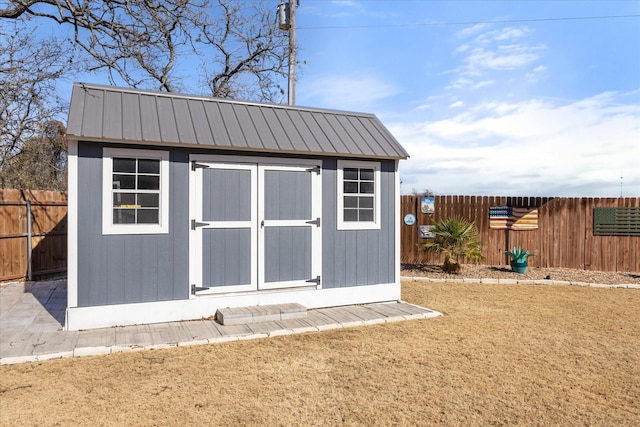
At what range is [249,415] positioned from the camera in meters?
3.05

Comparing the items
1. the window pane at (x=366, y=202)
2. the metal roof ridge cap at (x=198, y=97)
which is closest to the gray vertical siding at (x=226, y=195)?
the metal roof ridge cap at (x=198, y=97)

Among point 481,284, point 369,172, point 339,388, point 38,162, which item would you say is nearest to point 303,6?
point 369,172

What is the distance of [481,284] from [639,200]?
5310 millimetres

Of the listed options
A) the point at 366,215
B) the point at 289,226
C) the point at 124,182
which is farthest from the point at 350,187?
the point at 124,182

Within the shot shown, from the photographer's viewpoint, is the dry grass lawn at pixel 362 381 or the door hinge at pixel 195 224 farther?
the door hinge at pixel 195 224

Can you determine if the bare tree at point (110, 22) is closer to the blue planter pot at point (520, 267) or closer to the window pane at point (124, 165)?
the window pane at point (124, 165)

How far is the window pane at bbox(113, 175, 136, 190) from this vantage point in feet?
17.1

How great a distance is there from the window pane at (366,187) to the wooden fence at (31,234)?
6920 mm

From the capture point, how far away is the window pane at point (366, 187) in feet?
21.6

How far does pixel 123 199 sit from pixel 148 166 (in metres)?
0.51

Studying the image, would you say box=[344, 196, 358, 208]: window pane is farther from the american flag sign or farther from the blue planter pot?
the american flag sign

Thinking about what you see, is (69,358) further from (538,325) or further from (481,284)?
(481,284)

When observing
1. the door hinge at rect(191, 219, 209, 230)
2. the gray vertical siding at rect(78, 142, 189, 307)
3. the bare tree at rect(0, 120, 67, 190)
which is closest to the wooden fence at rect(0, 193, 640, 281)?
the door hinge at rect(191, 219, 209, 230)

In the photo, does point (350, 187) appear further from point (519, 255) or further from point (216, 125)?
point (519, 255)
